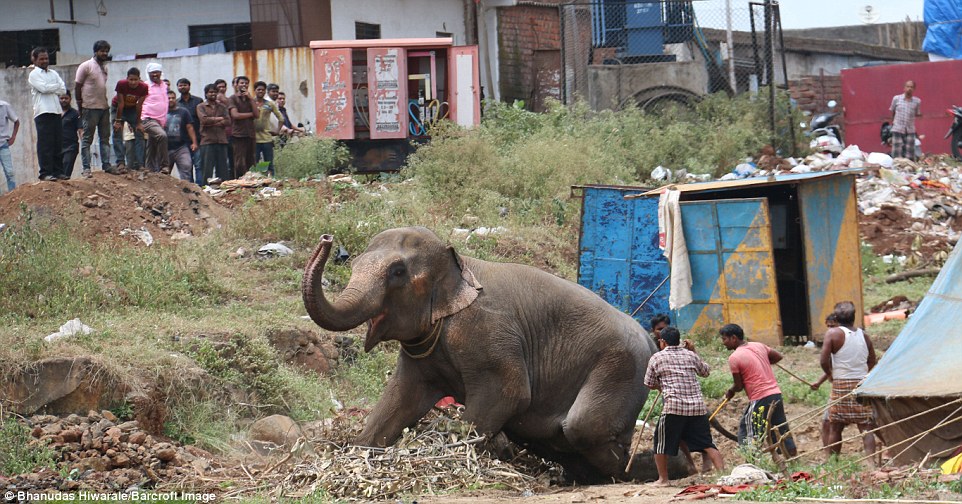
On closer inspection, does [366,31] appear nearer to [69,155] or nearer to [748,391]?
[69,155]

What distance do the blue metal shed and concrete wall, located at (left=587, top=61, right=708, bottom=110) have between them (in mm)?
9658

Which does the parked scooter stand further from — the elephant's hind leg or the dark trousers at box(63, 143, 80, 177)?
the elephant's hind leg

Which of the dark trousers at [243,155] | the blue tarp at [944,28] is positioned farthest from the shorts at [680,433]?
the blue tarp at [944,28]

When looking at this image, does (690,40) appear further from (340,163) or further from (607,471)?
(607,471)

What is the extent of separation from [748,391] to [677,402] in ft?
2.54

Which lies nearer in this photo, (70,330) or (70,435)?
(70,435)

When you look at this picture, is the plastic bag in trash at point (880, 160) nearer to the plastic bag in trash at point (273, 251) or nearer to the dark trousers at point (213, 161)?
the dark trousers at point (213, 161)

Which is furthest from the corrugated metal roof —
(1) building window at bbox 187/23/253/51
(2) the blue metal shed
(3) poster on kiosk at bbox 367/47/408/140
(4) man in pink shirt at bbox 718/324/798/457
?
(1) building window at bbox 187/23/253/51

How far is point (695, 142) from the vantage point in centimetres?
2286

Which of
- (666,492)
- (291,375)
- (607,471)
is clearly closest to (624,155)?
(291,375)

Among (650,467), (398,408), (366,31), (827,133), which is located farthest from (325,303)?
(827,133)

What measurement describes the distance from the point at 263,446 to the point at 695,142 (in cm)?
1425

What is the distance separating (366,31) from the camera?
86.9ft

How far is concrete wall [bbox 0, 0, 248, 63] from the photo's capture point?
2605cm
